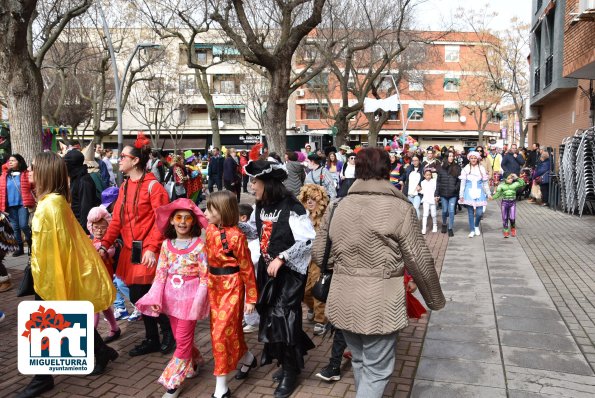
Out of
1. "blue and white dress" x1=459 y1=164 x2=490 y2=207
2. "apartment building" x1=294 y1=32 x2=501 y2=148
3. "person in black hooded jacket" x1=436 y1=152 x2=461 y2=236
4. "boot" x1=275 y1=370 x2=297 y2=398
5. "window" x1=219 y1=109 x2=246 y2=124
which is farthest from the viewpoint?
"window" x1=219 y1=109 x2=246 y2=124

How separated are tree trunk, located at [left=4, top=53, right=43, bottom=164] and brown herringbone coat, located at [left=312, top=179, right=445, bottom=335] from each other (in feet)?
27.4

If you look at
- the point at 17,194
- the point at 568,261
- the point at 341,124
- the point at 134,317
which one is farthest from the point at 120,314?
the point at 341,124

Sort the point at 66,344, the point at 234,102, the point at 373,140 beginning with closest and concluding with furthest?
the point at 66,344 → the point at 373,140 → the point at 234,102

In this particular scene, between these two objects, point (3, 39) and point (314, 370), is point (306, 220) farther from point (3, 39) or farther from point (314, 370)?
point (3, 39)

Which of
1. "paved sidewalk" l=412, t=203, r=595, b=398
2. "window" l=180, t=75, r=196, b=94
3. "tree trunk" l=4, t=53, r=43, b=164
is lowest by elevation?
"paved sidewalk" l=412, t=203, r=595, b=398

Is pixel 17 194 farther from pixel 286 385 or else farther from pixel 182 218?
pixel 286 385

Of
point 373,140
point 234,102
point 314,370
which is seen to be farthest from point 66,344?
point 234,102

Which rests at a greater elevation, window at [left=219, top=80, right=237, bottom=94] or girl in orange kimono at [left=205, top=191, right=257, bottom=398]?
window at [left=219, top=80, right=237, bottom=94]

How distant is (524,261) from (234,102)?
44.8 m

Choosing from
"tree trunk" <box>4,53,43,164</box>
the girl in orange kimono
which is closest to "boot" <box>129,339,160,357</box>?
the girl in orange kimono

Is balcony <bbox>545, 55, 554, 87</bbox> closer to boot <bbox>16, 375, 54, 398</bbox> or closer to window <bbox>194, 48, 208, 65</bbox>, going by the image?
boot <bbox>16, 375, 54, 398</bbox>

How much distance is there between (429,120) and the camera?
A: 180ft

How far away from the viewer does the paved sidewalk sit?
4.08 meters

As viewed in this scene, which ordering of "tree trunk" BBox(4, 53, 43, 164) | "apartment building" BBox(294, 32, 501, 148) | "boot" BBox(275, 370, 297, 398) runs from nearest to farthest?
1. "boot" BBox(275, 370, 297, 398)
2. "tree trunk" BBox(4, 53, 43, 164)
3. "apartment building" BBox(294, 32, 501, 148)
